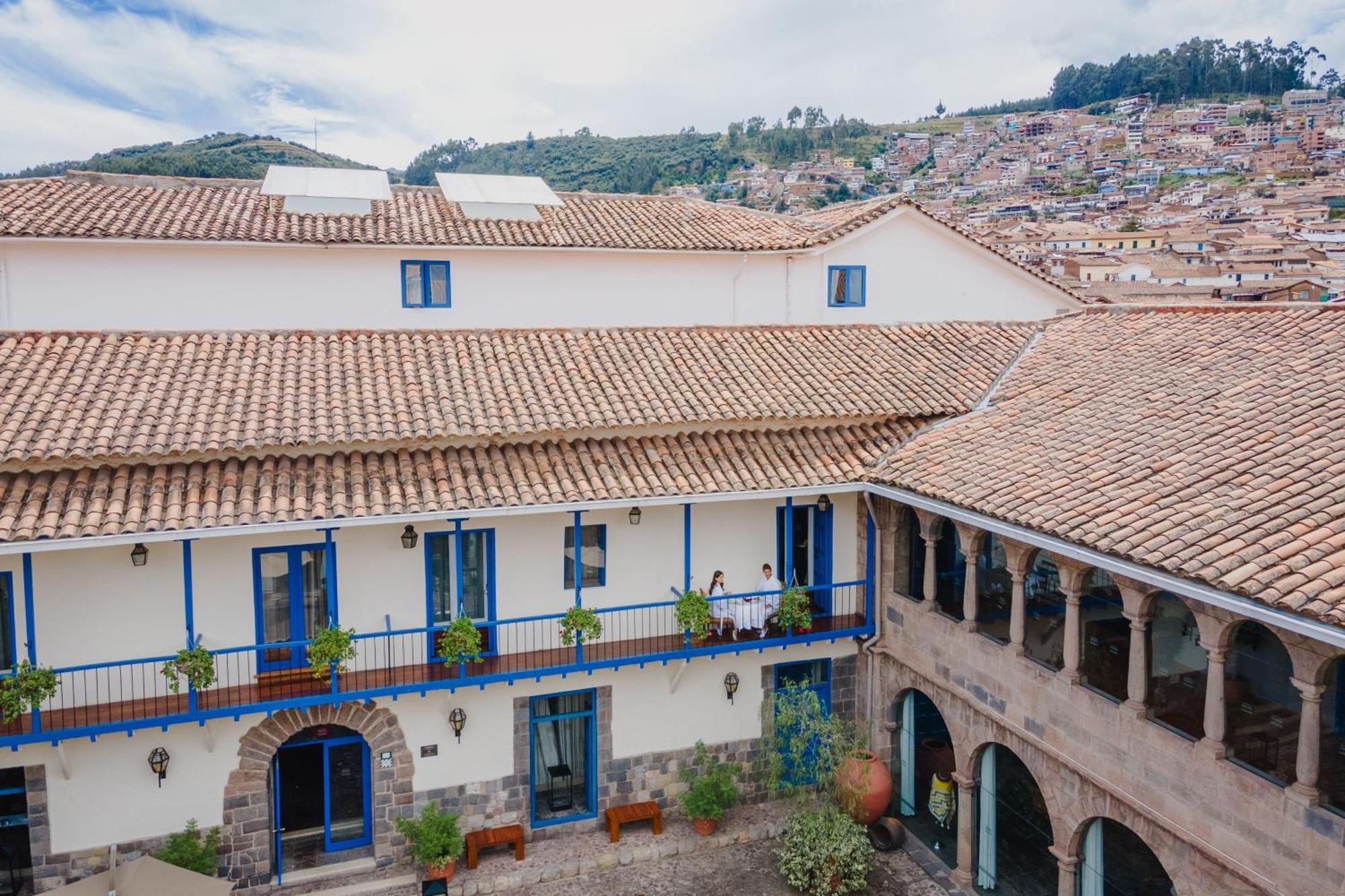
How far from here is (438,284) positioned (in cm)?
1797

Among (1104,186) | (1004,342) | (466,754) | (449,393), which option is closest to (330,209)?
(449,393)

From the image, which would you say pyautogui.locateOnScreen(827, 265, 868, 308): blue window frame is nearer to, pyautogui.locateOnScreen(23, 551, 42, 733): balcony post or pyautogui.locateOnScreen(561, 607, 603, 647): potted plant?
pyautogui.locateOnScreen(561, 607, 603, 647): potted plant

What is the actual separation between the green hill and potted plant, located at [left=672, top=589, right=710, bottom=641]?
24.7 metres

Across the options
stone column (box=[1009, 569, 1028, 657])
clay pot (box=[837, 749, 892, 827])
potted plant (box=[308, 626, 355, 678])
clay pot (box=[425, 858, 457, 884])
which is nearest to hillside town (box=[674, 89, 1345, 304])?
stone column (box=[1009, 569, 1028, 657])

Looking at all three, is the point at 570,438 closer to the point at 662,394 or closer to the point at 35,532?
the point at 662,394

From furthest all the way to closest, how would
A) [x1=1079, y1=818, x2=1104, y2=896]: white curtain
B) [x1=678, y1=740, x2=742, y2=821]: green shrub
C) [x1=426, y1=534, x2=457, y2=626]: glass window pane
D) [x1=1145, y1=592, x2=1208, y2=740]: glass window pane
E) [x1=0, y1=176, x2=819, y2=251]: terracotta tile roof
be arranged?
[x1=0, y1=176, x2=819, y2=251]: terracotta tile roof, [x1=678, y1=740, x2=742, y2=821]: green shrub, [x1=426, y1=534, x2=457, y2=626]: glass window pane, [x1=1079, y1=818, x2=1104, y2=896]: white curtain, [x1=1145, y1=592, x2=1208, y2=740]: glass window pane

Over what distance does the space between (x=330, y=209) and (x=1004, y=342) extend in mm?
12921

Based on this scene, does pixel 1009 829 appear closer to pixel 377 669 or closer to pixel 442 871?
pixel 442 871

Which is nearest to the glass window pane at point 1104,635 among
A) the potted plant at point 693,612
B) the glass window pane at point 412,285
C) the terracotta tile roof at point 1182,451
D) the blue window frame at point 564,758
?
the terracotta tile roof at point 1182,451

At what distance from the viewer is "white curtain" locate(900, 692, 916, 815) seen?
1551 centimetres

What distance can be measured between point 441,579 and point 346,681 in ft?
6.16

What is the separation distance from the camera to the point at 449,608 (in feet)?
46.6

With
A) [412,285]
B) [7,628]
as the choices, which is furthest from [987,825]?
[7,628]

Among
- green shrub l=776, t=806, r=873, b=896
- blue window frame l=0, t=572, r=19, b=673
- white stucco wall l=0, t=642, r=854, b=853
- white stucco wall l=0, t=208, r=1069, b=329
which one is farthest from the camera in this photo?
white stucco wall l=0, t=208, r=1069, b=329
